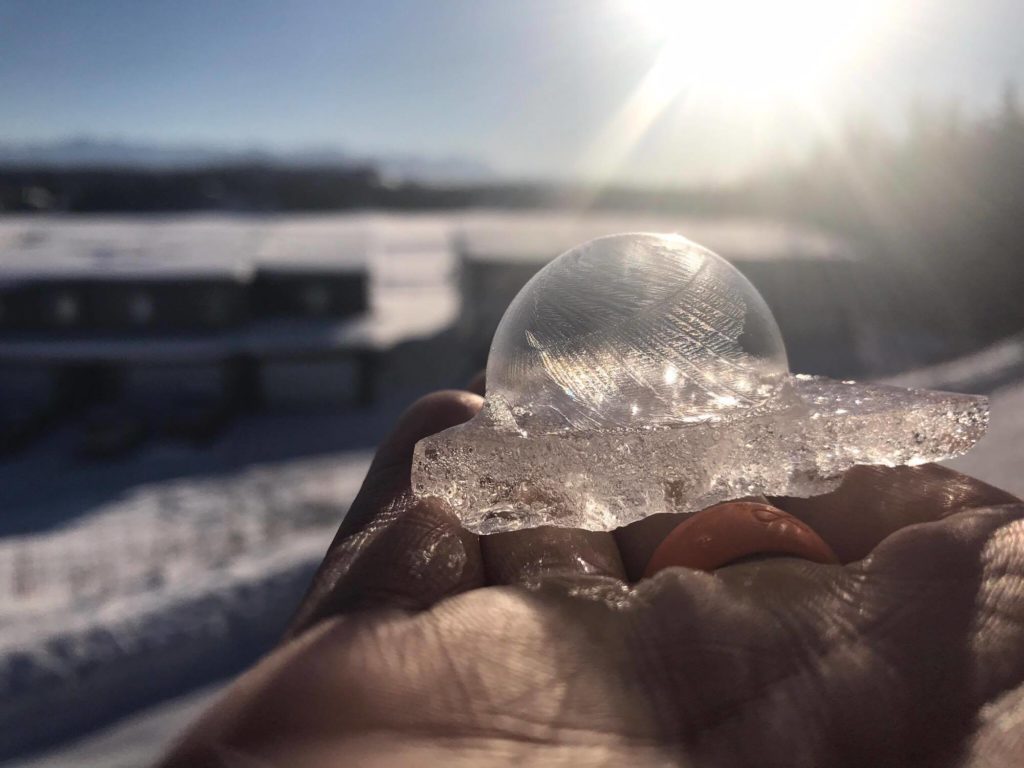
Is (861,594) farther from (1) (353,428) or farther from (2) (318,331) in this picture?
(2) (318,331)

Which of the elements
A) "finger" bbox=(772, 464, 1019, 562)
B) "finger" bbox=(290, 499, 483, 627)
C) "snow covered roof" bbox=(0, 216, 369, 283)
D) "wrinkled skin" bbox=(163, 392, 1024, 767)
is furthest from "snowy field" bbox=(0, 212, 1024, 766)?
"wrinkled skin" bbox=(163, 392, 1024, 767)

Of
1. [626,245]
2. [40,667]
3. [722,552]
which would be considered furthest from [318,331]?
[722,552]

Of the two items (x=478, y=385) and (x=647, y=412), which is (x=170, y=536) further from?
(x=647, y=412)

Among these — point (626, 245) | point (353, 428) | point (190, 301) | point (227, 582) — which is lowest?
point (353, 428)

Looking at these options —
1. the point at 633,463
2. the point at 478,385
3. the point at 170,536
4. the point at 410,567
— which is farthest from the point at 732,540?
the point at 170,536

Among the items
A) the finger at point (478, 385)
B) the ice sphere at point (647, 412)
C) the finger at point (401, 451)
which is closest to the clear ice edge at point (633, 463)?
the ice sphere at point (647, 412)

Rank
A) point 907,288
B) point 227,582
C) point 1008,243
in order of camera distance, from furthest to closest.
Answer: point 907,288 → point 1008,243 → point 227,582

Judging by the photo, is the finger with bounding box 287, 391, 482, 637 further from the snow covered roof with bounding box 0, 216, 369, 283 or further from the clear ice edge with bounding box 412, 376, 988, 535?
the snow covered roof with bounding box 0, 216, 369, 283
